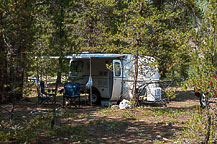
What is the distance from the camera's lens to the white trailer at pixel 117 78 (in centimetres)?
1192

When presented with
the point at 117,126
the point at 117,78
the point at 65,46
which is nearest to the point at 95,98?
the point at 117,78

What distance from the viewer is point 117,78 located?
1258cm

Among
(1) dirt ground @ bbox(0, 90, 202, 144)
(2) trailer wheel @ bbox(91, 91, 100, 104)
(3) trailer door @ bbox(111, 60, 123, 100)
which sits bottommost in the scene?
(1) dirt ground @ bbox(0, 90, 202, 144)

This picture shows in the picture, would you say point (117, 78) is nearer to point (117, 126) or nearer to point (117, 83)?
point (117, 83)

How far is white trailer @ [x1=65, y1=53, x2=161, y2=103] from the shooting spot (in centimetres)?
1192

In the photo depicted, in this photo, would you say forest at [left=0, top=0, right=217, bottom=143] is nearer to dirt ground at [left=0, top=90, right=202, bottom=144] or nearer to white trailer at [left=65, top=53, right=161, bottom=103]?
dirt ground at [left=0, top=90, right=202, bottom=144]

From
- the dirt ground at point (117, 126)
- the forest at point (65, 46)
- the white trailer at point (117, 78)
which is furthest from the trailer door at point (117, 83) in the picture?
the dirt ground at point (117, 126)

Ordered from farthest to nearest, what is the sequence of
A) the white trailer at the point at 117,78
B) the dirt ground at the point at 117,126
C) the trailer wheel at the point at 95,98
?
the trailer wheel at the point at 95,98 < the white trailer at the point at 117,78 < the dirt ground at the point at 117,126

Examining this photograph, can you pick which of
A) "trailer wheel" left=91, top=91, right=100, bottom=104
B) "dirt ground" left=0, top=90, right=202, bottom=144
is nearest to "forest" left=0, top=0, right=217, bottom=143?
"dirt ground" left=0, top=90, right=202, bottom=144

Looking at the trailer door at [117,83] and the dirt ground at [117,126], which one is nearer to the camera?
the dirt ground at [117,126]

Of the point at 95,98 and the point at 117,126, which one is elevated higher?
the point at 95,98

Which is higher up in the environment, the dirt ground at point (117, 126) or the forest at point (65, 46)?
the forest at point (65, 46)

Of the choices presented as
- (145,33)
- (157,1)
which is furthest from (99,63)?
(157,1)

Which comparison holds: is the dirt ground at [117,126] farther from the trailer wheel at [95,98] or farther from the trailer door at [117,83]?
the trailer wheel at [95,98]
